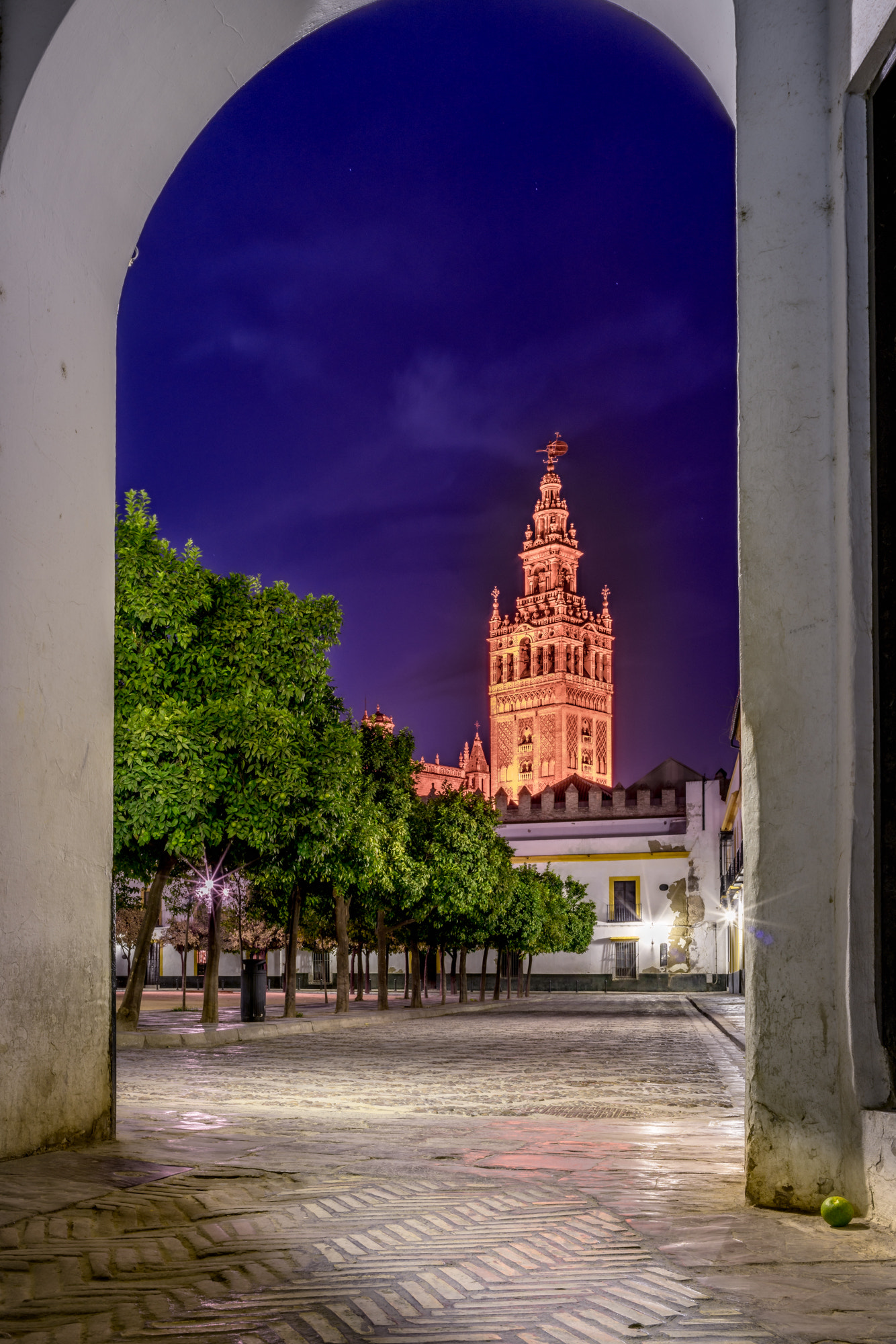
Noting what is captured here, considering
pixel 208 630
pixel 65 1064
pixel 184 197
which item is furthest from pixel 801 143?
pixel 184 197

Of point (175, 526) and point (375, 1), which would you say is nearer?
point (375, 1)

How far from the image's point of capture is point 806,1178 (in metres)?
4.69

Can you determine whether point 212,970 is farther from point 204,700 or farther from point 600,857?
point 600,857

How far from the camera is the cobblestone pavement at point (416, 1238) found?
11.0 ft

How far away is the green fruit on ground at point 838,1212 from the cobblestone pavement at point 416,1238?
58 millimetres

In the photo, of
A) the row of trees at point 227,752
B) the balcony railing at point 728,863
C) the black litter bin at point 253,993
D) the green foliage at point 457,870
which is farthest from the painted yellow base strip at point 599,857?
the black litter bin at point 253,993

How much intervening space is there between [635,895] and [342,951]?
1454 inches

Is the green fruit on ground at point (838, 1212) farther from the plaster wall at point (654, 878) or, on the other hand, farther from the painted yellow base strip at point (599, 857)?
the painted yellow base strip at point (599, 857)

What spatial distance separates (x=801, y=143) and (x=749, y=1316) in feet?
14.4

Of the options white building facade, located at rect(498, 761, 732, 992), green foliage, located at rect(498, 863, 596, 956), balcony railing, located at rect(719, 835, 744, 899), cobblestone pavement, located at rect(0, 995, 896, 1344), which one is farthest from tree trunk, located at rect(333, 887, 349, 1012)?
white building facade, located at rect(498, 761, 732, 992)

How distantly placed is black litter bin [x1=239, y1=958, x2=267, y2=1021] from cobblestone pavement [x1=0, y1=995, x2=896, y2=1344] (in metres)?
13.0

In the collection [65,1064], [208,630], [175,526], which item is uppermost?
[175,526]

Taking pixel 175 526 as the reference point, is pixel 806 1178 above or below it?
below

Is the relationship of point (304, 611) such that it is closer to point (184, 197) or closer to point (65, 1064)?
point (65, 1064)
